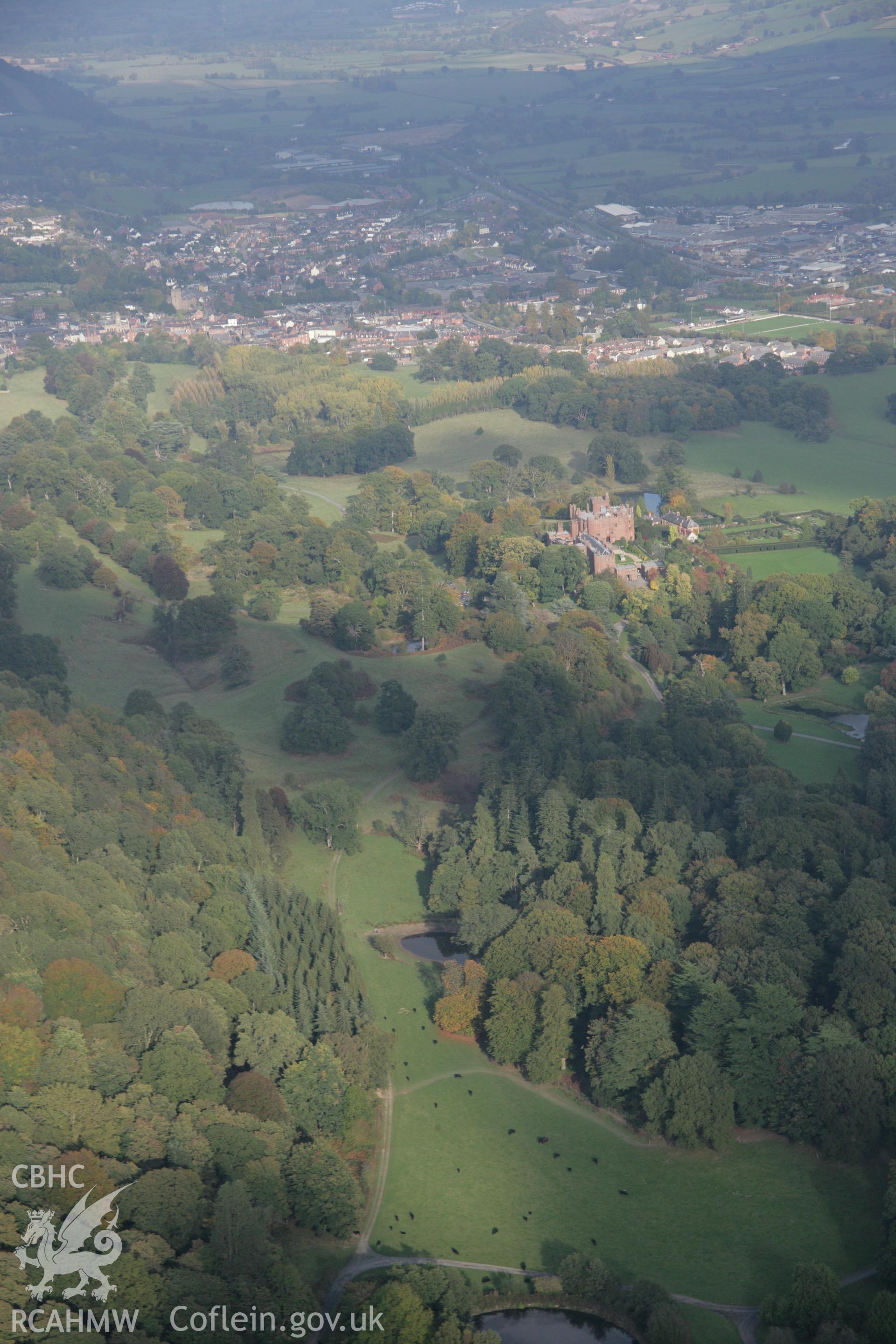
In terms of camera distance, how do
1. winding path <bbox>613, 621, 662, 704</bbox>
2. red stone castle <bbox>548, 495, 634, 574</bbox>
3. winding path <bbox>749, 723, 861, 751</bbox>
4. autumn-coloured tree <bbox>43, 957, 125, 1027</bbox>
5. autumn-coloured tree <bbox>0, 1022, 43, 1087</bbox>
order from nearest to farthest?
autumn-coloured tree <bbox>0, 1022, 43, 1087</bbox>, autumn-coloured tree <bbox>43, 957, 125, 1027</bbox>, winding path <bbox>749, 723, 861, 751</bbox>, winding path <bbox>613, 621, 662, 704</bbox>, red stone castle <bbox>548, 495, 634, 574</bbox>

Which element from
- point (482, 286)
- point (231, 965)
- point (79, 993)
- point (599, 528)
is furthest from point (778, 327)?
point (79, 993)

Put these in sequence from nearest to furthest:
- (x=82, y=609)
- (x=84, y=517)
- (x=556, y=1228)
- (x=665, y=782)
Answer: (x=556, y=1228), (x=665, y=782), (x=82, y=609), (x=84, y=517)

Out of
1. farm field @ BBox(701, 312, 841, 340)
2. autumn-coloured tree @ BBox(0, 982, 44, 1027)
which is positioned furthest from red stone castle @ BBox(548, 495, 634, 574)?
farm field @ BBox(701, 312, 841, 340)

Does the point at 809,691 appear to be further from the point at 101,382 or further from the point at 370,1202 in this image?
the point at 101,382

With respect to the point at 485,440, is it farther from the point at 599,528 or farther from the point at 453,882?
the point at 453,882

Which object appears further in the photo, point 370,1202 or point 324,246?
point 324,246

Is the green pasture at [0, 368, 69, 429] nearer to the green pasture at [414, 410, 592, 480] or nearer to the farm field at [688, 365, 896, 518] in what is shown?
the green pasture at [414, 410, 592, 480]

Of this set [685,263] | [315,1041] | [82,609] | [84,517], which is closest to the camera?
[315,1041]

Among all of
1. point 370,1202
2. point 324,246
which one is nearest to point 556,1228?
point 370,1202
